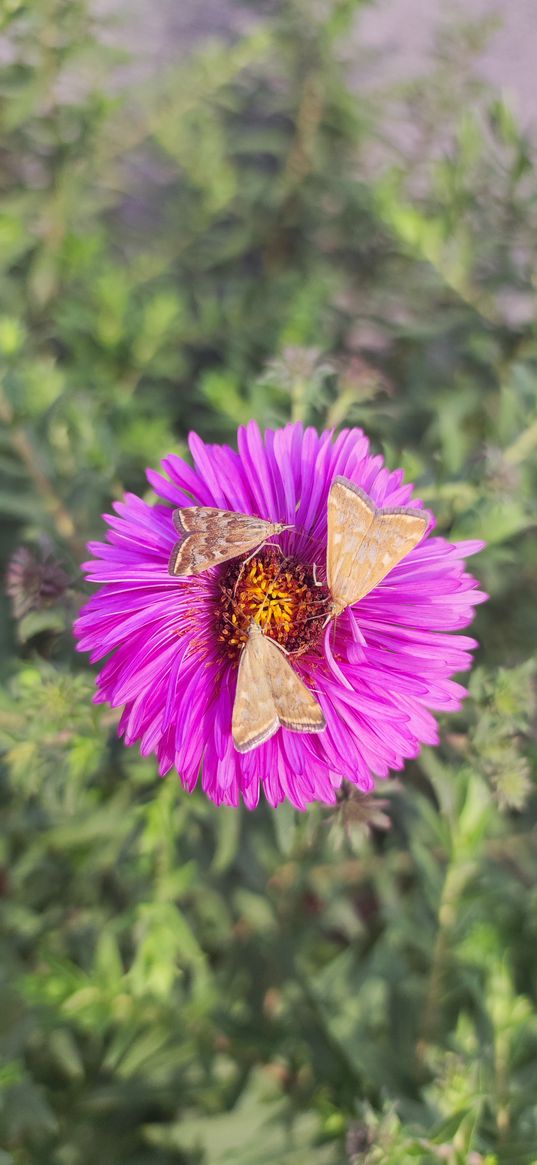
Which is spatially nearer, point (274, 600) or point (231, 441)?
point (274, 600)

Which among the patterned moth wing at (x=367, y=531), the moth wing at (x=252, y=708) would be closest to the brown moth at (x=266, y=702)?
the moth wing at (x=252, y=708)

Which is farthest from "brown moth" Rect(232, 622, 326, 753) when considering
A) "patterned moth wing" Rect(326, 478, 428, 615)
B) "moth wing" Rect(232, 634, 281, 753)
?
"patterned moth wing" Rect(326, 478, 428, 615)

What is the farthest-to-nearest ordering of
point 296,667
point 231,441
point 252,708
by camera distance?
1. point 231,441
2. point 296,667
3. point 252,708

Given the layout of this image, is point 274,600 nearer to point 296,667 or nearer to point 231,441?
point 296,667

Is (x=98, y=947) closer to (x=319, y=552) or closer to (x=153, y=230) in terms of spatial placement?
(x=319, y=552)

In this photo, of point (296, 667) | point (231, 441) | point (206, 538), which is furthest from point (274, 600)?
point (231, 441)

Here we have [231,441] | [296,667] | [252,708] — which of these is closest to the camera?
[252,708]

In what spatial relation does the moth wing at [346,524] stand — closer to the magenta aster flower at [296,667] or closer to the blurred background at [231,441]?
the magenta aster flower at [296,667]
